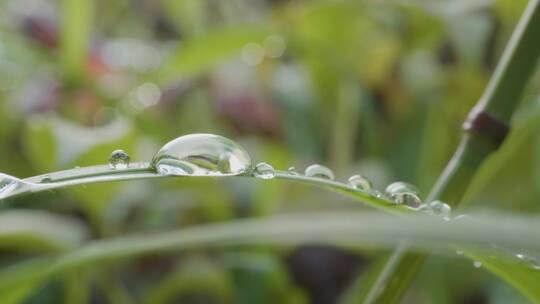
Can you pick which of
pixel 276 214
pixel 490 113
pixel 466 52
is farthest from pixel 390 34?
pixel 490 113

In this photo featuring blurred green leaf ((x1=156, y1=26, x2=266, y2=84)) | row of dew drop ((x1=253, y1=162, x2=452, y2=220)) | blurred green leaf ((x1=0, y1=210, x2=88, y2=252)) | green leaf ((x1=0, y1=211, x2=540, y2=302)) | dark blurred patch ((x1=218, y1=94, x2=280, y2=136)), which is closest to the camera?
green leaf ((x1=0, y1=211, x2=540, y2=302))

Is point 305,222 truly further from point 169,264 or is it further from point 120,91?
point 120,91

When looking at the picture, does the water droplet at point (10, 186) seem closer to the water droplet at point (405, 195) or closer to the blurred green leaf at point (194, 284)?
the water droplet at point (405, 195)

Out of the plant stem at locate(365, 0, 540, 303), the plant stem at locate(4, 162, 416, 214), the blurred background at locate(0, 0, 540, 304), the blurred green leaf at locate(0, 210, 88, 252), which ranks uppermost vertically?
the blurred background at locate(0, 0, 540, 304)

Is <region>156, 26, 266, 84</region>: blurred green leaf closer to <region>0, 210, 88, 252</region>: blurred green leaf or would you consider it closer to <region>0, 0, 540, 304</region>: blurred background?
<region>0, 0, 540, 304</region>: blurred background

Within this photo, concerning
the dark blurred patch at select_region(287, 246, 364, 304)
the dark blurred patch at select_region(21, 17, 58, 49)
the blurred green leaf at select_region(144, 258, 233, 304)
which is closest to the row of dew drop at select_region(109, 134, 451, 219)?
the blurred green leaf at select_region(144, 258, 233, 304)

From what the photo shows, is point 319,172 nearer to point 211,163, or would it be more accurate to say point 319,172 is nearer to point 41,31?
point 211,163
